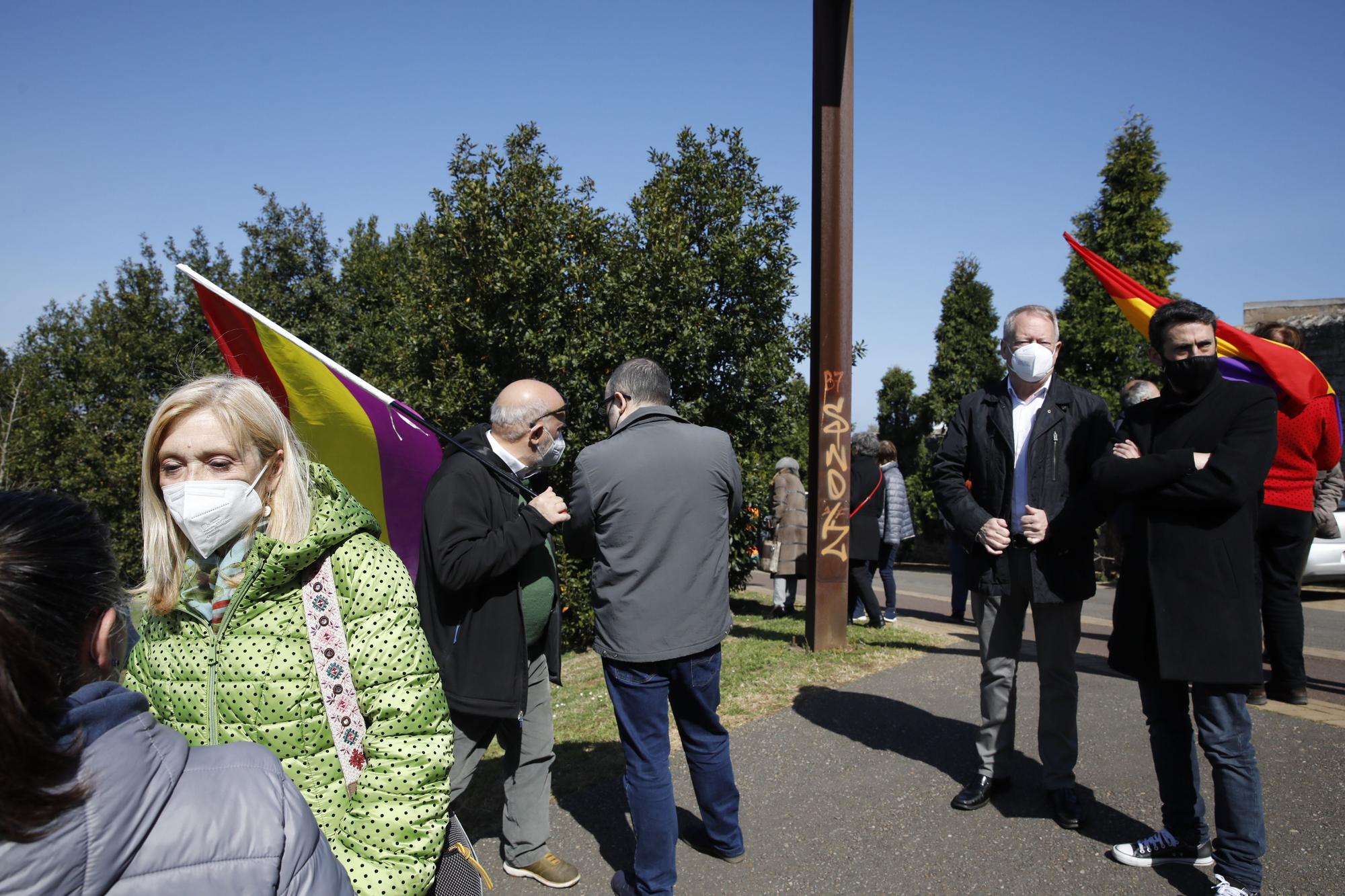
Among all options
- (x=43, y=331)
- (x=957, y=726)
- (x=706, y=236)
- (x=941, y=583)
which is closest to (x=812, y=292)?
(x=706, y=236)

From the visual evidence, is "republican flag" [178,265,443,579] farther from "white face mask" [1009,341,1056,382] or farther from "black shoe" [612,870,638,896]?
"white face mask" [1009,341,1056,382]

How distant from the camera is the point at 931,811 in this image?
3.90 metres

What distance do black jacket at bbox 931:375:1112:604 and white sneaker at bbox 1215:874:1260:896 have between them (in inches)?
43.8

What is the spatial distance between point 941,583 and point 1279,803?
10.6 metres

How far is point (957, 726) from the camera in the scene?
4.90 meters


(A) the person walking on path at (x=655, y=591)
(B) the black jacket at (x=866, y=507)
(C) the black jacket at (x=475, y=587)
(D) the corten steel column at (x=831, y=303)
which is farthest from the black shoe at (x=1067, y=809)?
(B) the black jacket at (x=866, y=507)

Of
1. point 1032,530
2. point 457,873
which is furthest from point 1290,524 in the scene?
point 457,873

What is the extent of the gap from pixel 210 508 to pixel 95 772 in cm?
87

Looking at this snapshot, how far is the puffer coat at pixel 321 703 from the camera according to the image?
1.73 metres

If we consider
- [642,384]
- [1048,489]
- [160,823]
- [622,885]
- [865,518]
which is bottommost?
[622,885]

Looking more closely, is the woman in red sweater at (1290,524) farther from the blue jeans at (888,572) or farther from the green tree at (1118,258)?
the green tree at (1118,258)

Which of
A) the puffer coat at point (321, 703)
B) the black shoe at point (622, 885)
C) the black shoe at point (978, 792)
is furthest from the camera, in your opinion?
the black shoe at point (978, 792)

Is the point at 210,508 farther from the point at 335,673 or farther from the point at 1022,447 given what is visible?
the point at 1022,447

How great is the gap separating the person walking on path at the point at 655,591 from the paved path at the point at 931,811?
0.52 m
